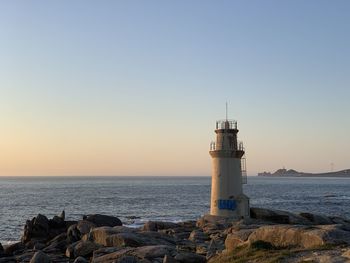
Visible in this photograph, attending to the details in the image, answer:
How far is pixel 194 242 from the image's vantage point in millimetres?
25062

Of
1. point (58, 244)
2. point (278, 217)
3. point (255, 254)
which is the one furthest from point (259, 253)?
point (278, 217)

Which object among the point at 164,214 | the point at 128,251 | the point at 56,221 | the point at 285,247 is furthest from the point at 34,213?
the point at 285,247

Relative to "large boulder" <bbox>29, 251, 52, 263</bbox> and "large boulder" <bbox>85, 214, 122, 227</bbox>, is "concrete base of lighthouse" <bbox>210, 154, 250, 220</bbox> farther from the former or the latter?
"large boulder" <bbox>29, 251, 52, 263</bbox>

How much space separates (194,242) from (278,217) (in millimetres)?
10082

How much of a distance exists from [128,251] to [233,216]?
500 inches

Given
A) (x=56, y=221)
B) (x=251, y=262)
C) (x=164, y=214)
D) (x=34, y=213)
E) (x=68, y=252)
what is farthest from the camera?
(x=34, y=213)

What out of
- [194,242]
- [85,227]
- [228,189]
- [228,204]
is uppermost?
[228,189]

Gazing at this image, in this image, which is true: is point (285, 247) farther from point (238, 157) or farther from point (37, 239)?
point (37, 239)

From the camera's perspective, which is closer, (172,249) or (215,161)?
(172,249)

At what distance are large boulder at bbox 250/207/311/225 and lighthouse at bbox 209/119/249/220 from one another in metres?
1.61

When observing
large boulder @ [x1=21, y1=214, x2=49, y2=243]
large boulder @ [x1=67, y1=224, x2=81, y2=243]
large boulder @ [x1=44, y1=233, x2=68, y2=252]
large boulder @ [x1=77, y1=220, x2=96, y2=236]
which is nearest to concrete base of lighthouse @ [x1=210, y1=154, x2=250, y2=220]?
large boulder @ [x1=77, y1=220, x2=96, y2=236]

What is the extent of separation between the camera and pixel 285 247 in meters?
18.1

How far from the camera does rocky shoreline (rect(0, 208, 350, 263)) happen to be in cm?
1697

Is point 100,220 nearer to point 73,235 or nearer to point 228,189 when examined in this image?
point 73,235
